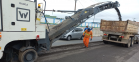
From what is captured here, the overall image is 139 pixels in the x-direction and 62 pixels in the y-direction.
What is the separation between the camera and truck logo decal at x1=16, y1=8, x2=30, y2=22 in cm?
323

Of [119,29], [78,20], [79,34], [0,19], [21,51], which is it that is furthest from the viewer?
[79,34]

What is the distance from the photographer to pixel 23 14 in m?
3.32

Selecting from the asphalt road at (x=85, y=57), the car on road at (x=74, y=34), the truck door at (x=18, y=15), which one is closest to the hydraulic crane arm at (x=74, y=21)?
the asphalt road at (x=85, y=57)

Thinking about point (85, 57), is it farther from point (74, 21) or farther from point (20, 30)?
point (20, 30)

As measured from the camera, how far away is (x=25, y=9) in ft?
11.0

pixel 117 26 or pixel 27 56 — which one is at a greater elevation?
pixel 117 26

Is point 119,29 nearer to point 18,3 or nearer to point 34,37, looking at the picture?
point 34,37

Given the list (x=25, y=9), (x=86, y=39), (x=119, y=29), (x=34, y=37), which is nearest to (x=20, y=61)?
(x=34, y=37)

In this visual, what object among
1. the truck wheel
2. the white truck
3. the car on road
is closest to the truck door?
the white truck

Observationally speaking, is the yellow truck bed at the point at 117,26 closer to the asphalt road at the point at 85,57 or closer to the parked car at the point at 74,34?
the asphalt road at the point at 85,57

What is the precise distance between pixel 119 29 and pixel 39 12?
7471 millimetres

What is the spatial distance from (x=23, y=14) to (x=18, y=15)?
161 millimetres

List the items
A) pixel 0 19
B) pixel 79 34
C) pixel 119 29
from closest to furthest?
pixel 0 19 < pixel 119 29 < pixel 79 34

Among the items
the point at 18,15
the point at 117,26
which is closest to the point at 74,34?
the point at 117,26
